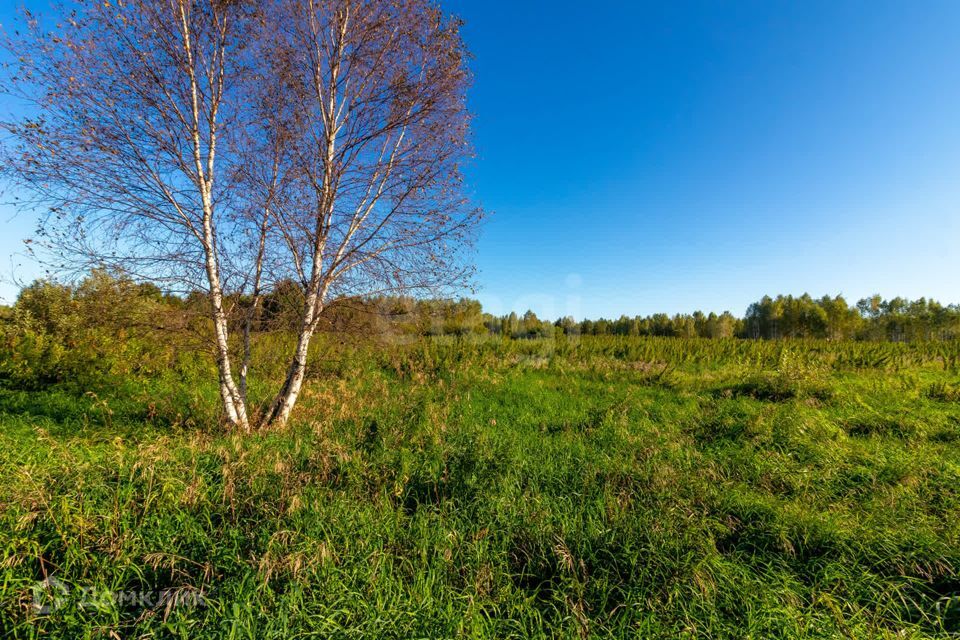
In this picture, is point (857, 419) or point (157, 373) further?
point (157, 373)

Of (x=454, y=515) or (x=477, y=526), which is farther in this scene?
(x=454, y=515)

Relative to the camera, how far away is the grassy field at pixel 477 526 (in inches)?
89.5

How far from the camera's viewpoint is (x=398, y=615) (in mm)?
2219

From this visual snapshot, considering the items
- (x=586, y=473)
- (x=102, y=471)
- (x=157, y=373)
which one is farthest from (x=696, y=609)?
(x=157, y=373)

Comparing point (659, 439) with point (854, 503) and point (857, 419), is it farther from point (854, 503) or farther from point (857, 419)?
point (857, 419)

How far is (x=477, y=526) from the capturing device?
10.9 feet

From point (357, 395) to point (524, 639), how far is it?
22.6 feet

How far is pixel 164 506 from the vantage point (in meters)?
3.15

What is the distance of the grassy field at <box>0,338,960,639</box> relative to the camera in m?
2.27

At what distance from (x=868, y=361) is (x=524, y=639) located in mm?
18993

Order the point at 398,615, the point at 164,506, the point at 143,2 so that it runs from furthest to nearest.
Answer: the point at 143,2 → the point at 164,506 → the point at 398,615

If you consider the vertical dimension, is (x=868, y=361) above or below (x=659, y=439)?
above

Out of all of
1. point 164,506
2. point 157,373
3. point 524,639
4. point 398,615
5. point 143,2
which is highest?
point 143,2

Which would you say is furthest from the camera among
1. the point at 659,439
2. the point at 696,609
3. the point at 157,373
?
the point at 157,373
